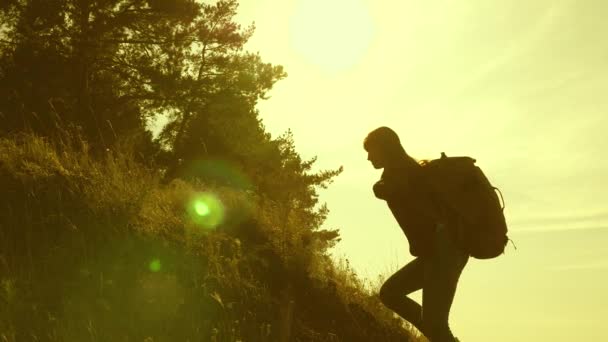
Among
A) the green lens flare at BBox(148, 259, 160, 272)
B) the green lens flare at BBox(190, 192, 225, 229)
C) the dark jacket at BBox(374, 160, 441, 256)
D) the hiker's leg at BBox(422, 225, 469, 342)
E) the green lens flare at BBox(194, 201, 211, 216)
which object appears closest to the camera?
the hiker's leg at BBox(422, 225, 469, 342)

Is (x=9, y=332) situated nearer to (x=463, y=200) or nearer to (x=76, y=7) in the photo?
(x=463, y=200)

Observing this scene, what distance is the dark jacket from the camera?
12.0 ft

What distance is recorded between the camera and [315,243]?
5.95 meters

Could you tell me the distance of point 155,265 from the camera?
4648 millimetres

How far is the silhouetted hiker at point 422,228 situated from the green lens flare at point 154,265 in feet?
6.58

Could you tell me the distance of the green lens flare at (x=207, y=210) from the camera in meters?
5.67

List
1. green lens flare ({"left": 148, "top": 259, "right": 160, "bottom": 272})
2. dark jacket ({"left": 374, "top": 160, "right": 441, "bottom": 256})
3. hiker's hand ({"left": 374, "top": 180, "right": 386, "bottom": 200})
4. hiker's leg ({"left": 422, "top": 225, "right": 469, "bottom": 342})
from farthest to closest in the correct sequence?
1. green lens flare ({"left": 148, "top": 259, "right": 160, "bottom": 272})
2. hiker's hand ({"left": 374, "top": 180, "right": 386, "bottom": 200})
3. dark jacket ({"left": 374, "top": 160, "right": 441, "bottom": 256})
4. hiker's leg ({"left": 422, "top": 225, "right": 469, "bottom": 342})

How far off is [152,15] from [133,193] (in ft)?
31.6

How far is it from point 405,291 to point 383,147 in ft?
3.59

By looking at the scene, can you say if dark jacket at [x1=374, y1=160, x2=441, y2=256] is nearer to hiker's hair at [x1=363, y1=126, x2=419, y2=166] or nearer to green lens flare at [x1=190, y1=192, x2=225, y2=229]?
hiker's hair at [x1=363, y1=126, x2=419, y2=166]

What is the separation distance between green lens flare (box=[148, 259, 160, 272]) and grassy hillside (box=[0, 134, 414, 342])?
14 mm

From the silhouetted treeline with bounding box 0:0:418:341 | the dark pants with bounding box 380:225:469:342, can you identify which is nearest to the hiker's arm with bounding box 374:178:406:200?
the dark pants with bounding box 380:225:469:342

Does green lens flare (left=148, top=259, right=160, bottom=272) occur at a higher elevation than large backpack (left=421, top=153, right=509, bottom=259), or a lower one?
lower

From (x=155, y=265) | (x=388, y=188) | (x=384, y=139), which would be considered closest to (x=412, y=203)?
(x=388, y=188)
